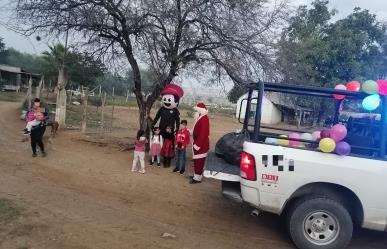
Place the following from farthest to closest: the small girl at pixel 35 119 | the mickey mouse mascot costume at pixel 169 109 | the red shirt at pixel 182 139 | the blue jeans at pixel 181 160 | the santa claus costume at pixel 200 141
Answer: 1. the mickey mouse mascot costume at pixel 169 109
2. the small girl at pixel 35 119
3. the blue jeans at pixel 181 160
4. the red shirt at pixel 182 139
5. the santa claus costume at pixel 200 141

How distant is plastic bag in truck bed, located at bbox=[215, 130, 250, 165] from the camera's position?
6.12 metres

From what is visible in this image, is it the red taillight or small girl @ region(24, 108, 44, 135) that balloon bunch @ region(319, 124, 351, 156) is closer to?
the red taillight

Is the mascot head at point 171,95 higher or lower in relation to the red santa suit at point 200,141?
higher

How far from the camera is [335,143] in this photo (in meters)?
5.29

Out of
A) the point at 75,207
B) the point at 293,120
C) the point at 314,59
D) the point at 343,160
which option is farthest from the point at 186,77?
the point at 314,59

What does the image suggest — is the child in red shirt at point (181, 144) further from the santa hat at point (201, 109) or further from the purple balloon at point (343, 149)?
the purple balloon at point (343, 149)

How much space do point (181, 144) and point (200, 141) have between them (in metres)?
0.88

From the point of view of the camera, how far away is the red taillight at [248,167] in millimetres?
5305

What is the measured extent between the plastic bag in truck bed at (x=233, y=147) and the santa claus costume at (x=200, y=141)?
2.08m

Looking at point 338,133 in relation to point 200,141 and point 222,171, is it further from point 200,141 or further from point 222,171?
point 200,141

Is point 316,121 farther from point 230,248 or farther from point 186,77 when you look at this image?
point 186,77

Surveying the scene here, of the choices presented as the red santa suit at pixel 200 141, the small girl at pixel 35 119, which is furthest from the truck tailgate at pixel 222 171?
the small girl at pixel 35 119

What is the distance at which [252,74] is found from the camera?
10.0m

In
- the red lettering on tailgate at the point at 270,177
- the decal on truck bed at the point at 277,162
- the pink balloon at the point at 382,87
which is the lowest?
the red lettering on tailgate at the point at 270,177
